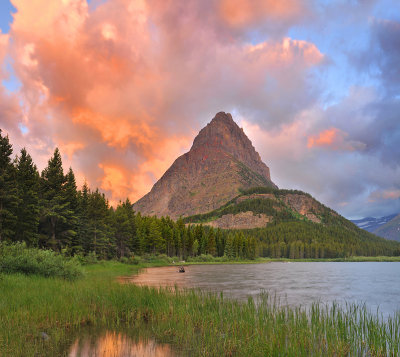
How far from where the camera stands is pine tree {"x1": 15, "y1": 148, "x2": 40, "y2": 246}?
169ft

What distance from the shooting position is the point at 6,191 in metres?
45.7

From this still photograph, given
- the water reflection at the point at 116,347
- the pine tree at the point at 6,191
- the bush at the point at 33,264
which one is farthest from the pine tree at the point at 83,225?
the water reflection at the point at 116,347

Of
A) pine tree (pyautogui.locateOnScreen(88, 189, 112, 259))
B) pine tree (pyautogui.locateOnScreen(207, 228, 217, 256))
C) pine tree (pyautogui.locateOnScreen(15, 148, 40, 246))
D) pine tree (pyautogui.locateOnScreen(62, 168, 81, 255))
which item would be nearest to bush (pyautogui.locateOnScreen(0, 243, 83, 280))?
pine tree (pyautogui.locateOnScreen(15, 148, 40, 246))

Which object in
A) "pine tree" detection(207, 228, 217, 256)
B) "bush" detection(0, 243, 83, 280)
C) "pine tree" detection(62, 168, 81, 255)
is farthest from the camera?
"pine tree" detection(207, 228, 217, 256)

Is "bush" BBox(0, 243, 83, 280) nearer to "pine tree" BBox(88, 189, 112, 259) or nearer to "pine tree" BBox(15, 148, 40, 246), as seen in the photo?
"pine tree" BBox(15, 148, 40, 246)

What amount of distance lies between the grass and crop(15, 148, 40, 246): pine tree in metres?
30.8

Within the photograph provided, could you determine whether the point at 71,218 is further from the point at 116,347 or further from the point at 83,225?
the point at 116,347

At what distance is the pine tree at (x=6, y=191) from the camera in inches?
1777

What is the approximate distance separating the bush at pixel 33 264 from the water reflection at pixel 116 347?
57.1 ft

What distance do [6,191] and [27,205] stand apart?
6.80 metres

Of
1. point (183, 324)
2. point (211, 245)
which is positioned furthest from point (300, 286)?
point (211, 245)

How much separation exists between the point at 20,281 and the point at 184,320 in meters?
15.3

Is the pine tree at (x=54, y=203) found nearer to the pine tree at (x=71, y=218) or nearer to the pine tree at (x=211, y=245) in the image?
the pine tree at (x=71, y=218)

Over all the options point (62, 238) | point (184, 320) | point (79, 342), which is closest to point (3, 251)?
point (79, 342)
